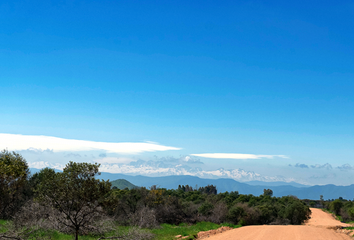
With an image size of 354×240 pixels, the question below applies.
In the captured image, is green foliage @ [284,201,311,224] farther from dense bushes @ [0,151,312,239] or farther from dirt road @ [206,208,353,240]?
dirt road @ [206,208,353,240]

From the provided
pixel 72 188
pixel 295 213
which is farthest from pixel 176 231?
pixel 295 213

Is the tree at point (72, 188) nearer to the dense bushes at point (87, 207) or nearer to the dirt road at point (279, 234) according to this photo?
the dense bushes at point (87, 207)

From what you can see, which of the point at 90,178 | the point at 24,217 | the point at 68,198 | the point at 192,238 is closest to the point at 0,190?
the point at 68,198

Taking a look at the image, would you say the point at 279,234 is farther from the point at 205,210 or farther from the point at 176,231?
the point at 205,210

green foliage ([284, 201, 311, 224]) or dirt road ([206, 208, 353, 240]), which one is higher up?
dirt road ([206, 208, 353, 240])

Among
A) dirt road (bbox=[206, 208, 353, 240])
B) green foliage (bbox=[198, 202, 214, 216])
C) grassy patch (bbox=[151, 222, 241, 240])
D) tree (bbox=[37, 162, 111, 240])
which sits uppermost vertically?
tree (bbox=[37, 162, 111, 240])

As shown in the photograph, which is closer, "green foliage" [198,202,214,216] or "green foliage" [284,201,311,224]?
"green foliage" [198,202,214,216]

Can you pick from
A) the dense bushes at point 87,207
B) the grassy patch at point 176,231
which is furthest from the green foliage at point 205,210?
the grassy patch at point 176,231

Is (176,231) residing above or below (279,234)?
below

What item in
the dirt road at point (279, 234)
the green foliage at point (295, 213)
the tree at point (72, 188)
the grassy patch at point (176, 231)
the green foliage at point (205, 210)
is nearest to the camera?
the tree at point (72, 188)

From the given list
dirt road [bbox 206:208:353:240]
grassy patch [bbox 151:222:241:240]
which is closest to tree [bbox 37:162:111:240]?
grassy patch [bbox 151:222:241:240]

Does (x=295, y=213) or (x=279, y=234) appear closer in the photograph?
(x=279, y=234)

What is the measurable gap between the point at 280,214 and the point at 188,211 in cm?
1929

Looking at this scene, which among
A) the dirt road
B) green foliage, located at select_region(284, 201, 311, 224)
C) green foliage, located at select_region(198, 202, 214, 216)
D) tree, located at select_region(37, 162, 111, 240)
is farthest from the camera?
green foliage, located at select_region(284, 201, 311, 224)
